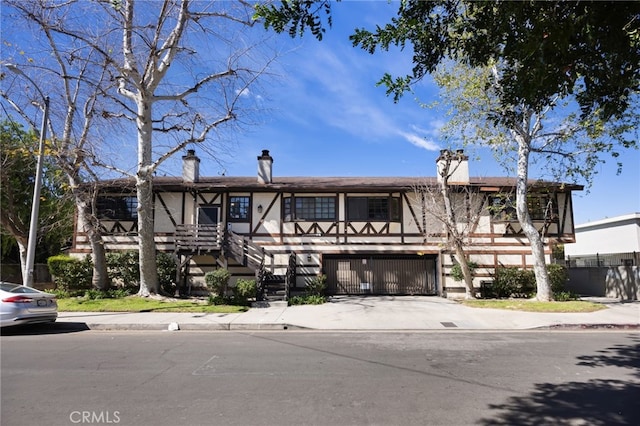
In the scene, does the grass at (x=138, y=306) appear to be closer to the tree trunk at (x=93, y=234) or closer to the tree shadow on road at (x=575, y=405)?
the tree trunk at (x=93, y=234)

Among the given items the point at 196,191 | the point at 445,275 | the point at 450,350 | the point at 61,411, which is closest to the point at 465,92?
the point at 445,275

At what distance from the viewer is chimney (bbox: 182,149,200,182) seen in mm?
21219

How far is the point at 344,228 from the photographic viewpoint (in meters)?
20.4

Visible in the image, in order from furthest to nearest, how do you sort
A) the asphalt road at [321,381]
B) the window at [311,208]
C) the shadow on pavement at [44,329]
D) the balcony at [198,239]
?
the window at [311,208]
the balcony at [198,239]
the shadow on pavement at [44,329]
the asphalt road at [321,381]

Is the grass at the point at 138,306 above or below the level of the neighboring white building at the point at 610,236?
below

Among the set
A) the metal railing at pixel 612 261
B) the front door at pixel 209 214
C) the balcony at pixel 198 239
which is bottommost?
the metal railing at pixel 612 261

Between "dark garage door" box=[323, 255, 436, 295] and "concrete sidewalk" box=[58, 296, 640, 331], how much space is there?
4774mm

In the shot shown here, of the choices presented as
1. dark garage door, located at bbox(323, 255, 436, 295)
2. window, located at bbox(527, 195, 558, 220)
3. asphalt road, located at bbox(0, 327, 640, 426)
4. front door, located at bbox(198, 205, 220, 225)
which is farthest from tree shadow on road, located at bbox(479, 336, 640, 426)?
front door, located at bbox(198, 205, 220, 225)

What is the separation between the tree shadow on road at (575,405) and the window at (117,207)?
64.8 ft

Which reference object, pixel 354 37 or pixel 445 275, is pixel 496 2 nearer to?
pixel 354 37

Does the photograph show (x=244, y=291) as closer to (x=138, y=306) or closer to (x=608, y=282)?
(x=138, y=306)

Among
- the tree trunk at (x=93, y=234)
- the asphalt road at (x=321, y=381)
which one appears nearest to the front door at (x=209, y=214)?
the tree trunk at (x=93, y=234)

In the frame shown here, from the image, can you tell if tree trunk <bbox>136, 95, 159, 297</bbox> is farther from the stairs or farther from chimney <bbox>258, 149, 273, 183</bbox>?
chimney <bbox>258, 149, 273, 183</bbox>

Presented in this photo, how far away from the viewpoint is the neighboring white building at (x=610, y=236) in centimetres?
2764
